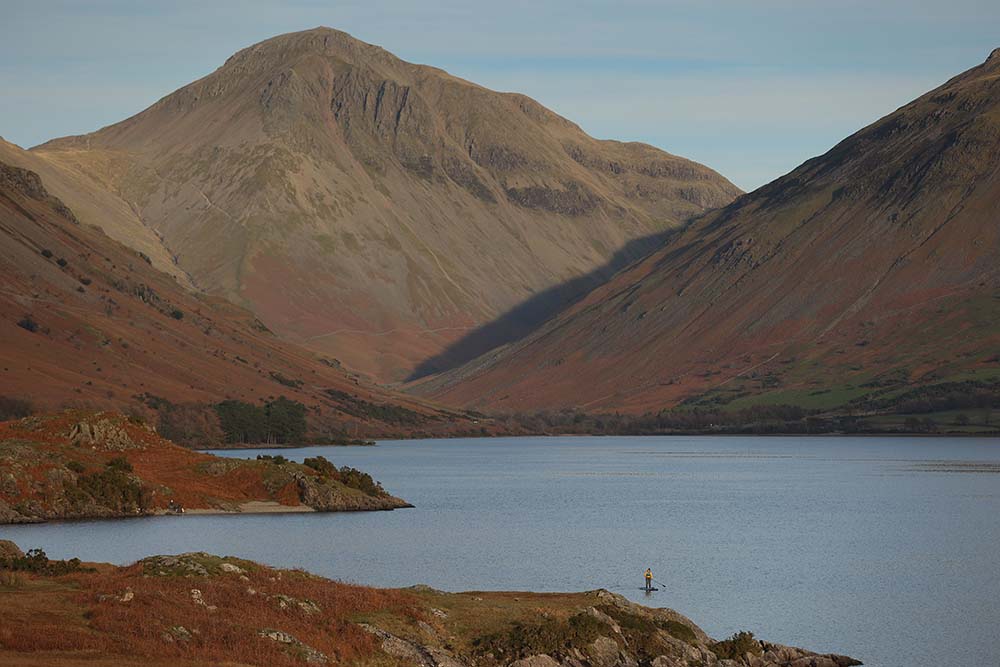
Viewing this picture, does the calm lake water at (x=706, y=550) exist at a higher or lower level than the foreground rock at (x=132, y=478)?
lower

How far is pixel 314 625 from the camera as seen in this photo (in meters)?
48.1

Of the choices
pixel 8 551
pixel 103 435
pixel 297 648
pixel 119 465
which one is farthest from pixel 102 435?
pixel 297 648

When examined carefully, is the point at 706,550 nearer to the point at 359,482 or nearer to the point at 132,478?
the point at 359,482

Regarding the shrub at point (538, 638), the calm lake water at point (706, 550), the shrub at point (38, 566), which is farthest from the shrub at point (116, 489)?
the shrub at point (538, 638)

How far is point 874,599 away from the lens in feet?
254

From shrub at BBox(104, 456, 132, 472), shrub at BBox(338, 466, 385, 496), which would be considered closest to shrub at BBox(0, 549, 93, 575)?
shrub at BBox(104, 456, 132, 472)

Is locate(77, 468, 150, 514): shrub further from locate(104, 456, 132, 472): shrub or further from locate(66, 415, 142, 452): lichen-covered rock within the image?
locate(66, 415, 142, 452): lichen-covered rock

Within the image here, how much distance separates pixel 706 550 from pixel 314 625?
56.4m

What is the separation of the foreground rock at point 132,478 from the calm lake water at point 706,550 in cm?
335

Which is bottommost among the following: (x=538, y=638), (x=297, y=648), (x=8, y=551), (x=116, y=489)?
(x=538, y=638)

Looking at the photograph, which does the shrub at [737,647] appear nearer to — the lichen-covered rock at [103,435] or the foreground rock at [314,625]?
the foreground rock at [314,625]

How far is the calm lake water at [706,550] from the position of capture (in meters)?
70.1

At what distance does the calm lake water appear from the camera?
70125 millimetres

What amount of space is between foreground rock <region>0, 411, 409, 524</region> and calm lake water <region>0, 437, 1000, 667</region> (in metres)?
3.35
